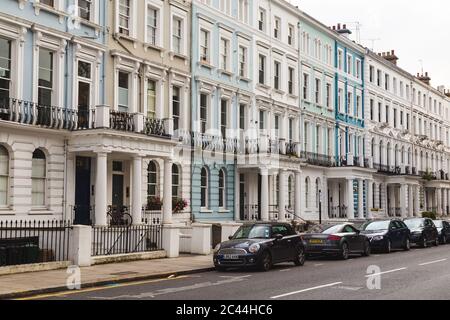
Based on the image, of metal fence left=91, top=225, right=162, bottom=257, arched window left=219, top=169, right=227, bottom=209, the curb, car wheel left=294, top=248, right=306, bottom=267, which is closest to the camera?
the curb

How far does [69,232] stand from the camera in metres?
19.3

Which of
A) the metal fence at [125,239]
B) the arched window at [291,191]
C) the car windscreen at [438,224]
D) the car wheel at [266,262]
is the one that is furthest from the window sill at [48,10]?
the car windscreen at [438,224]

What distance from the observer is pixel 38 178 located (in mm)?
22875

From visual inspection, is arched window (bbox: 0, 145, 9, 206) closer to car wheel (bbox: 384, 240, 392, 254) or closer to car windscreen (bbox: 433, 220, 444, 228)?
car wheel (bbox: 384, 240, 392, 254)

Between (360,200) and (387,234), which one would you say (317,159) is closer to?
(360,200)

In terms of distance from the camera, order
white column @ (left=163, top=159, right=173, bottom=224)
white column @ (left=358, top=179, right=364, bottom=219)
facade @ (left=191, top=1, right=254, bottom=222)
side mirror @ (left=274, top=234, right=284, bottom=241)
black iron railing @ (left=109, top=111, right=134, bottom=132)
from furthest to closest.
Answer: white column @ (left=358, top=179, right=364, bottom=219) → facade @ (left=191, top=1, right=254, bottom=222) → white column @ (left=163, top=159, right=173, bottom=224) → black iron railing @ (left=109, top=111, right=134, bottom=132) → side mirror @ (left=274, top=234, right=284, bottom=241)

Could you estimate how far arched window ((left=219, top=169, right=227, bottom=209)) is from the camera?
3312 centimetres

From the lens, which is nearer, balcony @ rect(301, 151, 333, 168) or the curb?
the curb

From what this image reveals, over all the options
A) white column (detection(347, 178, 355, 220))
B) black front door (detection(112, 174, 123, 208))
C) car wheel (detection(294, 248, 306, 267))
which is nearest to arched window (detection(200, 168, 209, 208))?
black front door (detection(112, 174, 123, 208))

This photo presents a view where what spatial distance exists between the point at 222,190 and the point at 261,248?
1392 cm

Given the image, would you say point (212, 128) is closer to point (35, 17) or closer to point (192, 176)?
point (192, 176)

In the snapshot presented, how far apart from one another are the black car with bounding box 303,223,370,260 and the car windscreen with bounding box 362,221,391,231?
10.2 feet

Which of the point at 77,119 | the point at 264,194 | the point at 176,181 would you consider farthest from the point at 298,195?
the point at 77,119

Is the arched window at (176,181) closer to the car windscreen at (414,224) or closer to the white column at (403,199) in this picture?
the car windscreen at (414,224)
